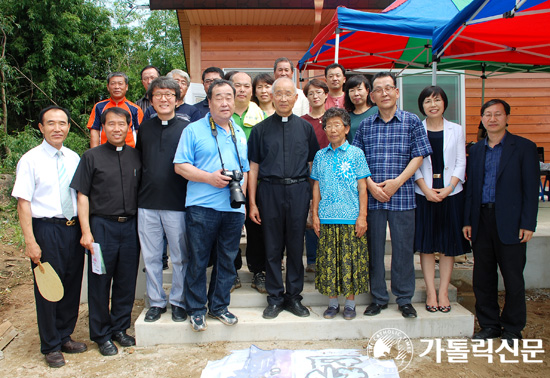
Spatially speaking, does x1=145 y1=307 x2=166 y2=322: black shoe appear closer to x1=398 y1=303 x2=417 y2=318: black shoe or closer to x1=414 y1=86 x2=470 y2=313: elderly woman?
x1=398 y1=303 x2=417 y2=318: black shoe

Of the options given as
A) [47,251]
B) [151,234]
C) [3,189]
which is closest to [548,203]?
[151,234]

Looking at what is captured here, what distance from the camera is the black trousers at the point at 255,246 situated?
141 inches

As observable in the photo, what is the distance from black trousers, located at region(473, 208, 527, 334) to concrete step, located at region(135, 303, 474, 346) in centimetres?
18

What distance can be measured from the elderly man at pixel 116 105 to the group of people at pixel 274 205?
76 cm

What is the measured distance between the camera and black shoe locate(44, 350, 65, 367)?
2.98m

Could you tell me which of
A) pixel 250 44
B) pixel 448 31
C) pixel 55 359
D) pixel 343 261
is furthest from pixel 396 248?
pixel 250 44

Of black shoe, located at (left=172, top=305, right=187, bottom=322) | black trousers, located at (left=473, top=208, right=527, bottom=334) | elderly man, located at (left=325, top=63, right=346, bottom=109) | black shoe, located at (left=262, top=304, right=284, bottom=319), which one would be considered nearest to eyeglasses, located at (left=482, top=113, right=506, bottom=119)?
black trousers, located at (left=473, top=208, right=527, bottom=334)

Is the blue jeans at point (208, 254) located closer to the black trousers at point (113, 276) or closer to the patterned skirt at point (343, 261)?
the black trousers at point (113, 276)

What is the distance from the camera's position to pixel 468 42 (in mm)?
4961

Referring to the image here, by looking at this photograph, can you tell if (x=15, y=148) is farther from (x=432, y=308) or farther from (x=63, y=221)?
(x=432, y=308)

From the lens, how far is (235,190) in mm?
2873

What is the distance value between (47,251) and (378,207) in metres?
2.45

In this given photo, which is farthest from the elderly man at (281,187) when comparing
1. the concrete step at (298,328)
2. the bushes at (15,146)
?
the bushes at (15,146)

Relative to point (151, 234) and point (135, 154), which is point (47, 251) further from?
point (135, 154)
